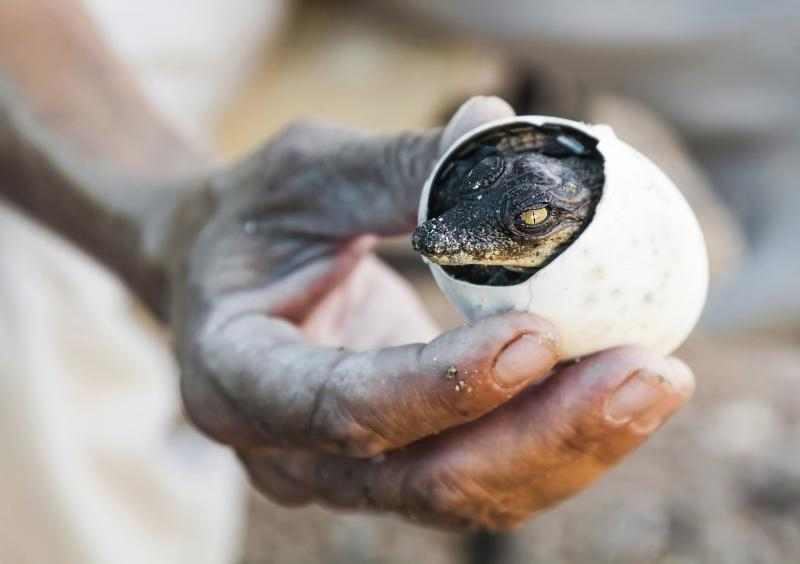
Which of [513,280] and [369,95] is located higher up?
[513,280]

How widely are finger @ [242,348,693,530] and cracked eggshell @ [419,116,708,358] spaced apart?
36 millimetres

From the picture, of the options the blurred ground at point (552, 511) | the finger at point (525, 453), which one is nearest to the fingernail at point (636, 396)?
the finger at point (525, 453)

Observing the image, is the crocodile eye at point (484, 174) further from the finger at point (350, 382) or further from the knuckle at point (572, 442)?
the knuckle at point (572, 442)

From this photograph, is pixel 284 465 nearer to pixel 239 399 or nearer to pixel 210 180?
pixel 239 399

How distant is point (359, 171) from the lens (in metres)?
1.18

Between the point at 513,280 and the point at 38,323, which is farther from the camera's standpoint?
the point at 38,323

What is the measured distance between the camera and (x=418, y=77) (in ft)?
8.05

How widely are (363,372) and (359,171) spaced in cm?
27

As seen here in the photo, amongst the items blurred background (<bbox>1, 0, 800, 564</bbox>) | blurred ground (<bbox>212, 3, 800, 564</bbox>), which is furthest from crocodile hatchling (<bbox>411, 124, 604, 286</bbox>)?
blurred ground (<bbox>212, 3, 800, 564</bbox>)

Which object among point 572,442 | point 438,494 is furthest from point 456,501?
point 572,442

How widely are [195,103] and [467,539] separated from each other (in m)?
1.36

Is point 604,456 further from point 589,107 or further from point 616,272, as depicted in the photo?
point 589,107

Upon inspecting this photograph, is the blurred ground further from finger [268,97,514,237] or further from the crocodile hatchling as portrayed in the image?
the crocodile hatchling

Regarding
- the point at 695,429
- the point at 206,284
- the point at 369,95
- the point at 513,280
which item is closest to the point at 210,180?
the point at 206,284
